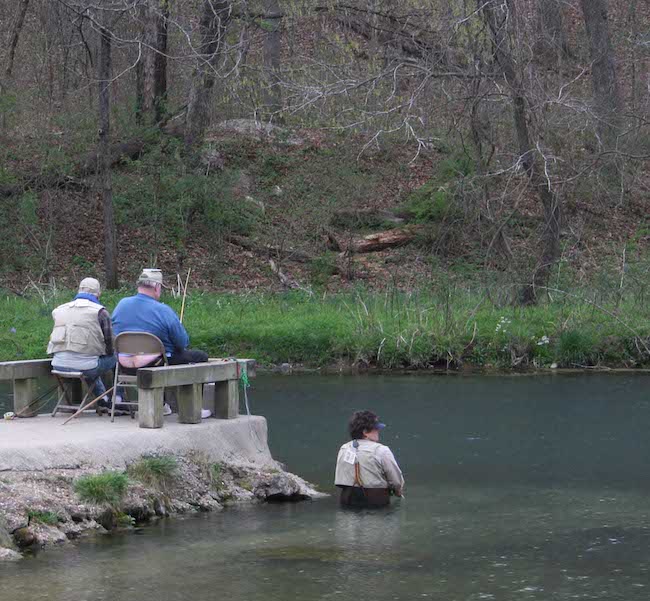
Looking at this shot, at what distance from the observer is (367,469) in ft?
31.3

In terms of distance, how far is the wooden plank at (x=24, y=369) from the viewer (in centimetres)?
1037

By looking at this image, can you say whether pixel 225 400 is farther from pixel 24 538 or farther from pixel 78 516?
pixel 24 538

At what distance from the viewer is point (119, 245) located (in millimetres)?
25516

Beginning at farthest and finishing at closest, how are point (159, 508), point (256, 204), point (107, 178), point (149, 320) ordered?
point (256, 204)
point (107, 178)
point (149, 320)
point (159, 508)

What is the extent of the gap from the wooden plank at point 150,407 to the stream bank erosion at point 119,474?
0.30 ft

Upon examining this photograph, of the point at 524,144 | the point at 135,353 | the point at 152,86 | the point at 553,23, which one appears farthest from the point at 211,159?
the point at 135,353

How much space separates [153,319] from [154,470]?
1.44 metres

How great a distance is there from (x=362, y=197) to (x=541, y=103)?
29.3 feet

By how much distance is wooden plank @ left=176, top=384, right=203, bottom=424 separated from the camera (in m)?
9.99

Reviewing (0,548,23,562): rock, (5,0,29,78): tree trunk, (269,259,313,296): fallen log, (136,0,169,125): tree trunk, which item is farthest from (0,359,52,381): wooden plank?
(136,0,169,125): tree trunk

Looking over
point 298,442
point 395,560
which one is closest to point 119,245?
point 298,442

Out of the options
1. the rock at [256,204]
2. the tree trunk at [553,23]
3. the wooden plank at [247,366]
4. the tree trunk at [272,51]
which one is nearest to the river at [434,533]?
the wooden plank at [247,366]

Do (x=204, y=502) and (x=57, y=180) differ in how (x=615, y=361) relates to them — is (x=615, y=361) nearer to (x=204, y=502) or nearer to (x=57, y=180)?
(x=204, y=502)

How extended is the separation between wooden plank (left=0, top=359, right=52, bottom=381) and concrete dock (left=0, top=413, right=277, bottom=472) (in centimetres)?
39
